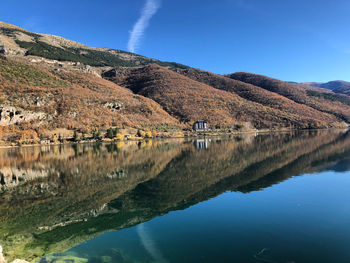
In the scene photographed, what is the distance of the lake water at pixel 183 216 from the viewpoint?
8523mm

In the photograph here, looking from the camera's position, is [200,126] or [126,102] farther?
[126,102]

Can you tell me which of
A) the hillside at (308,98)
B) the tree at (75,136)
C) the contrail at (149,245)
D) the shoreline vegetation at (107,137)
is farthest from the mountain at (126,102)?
the contrail at (149,245)

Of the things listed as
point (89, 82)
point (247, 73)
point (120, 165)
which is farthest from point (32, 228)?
point (247, 73)

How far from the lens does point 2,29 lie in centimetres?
16938

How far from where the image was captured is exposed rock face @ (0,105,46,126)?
223ft

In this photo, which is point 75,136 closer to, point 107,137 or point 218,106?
point 107,137

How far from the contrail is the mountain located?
225 ft

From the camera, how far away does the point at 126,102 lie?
327 ft

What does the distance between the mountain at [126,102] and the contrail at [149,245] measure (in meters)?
68.5

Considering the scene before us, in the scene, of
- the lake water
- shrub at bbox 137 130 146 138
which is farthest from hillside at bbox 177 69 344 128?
the lake water

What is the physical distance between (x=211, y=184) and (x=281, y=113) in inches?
4265

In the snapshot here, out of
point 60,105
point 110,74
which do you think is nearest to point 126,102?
point 60,105

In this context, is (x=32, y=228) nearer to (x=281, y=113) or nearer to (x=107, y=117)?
(x=107, y=117)

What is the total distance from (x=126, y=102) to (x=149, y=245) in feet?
307
